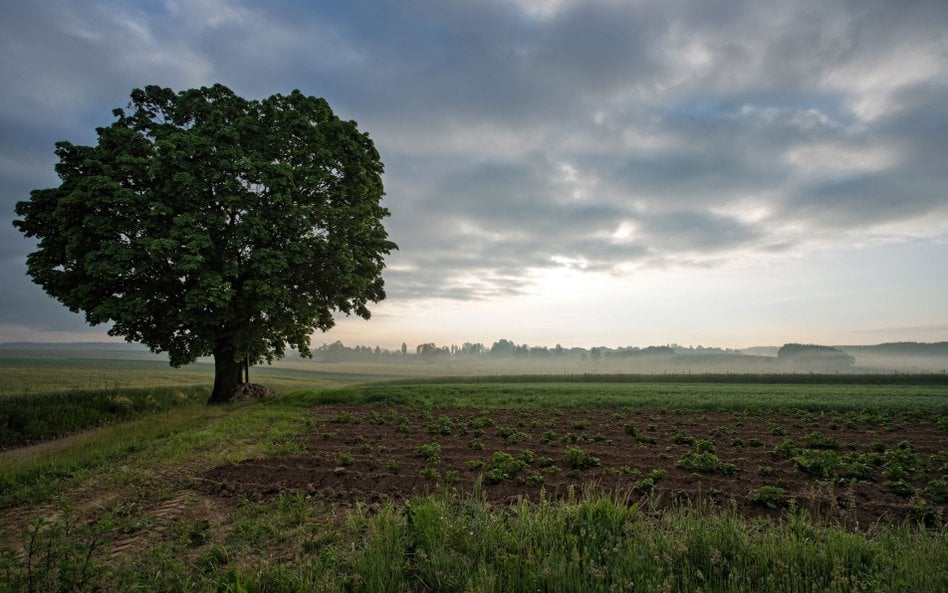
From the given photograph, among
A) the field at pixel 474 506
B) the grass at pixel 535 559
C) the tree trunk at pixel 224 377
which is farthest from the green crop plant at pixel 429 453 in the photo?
the tree trunk at pixel 224 377

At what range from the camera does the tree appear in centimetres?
1966

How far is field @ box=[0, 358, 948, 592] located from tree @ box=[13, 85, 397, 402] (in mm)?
5406

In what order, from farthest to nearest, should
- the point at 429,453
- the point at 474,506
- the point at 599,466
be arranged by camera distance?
the point at 429,453 → the point at 599,466 → the point at 474,506

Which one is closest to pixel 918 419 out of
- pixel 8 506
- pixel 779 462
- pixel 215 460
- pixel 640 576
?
pixel 779 462

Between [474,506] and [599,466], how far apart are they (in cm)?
579

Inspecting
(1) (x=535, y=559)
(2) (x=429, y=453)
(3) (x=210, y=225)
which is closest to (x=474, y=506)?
(1) (x=535, y=559)

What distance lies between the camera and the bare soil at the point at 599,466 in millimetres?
8406

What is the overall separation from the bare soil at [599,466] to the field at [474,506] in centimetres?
8

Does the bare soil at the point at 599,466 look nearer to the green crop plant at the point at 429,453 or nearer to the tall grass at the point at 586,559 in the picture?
the green crop plant at the point at 429,453

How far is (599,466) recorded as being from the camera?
11.0 metres

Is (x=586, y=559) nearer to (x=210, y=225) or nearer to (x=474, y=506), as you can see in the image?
(x=474, y=506)

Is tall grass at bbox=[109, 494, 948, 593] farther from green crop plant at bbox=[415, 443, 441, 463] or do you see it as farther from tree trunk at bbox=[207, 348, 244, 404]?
tree trunk at bbox=[207, 348, 244, 404]

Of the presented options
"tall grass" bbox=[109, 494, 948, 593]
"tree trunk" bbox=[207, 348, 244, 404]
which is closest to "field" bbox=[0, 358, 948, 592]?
"tall grass" bbox=[109, 494, 948, 593]

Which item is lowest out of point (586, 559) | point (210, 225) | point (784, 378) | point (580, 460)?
point (784, 378)
